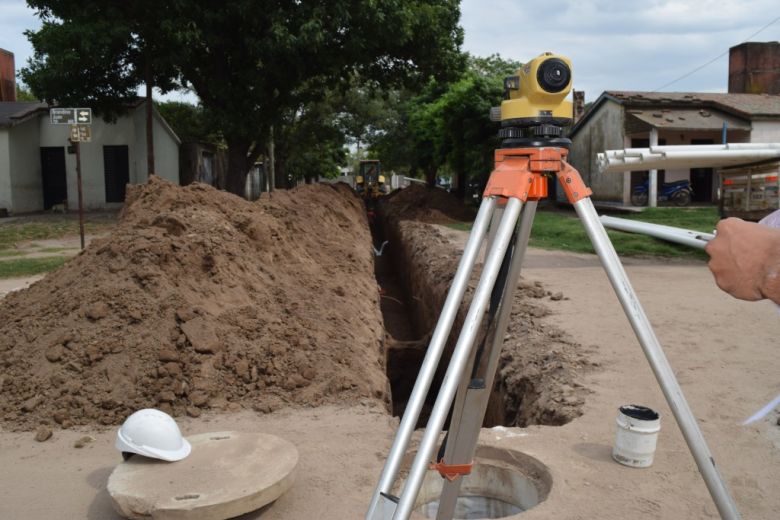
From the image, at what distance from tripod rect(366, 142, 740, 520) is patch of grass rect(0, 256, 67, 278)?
10.2 meters

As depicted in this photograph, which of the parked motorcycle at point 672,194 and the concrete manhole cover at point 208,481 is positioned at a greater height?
the parked motorcycle at point 672,194

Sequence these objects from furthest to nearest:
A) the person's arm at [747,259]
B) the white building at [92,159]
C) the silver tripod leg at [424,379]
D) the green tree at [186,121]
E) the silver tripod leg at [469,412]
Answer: the green tree at [186,121], the white building at [92,159], the silver tripod leg at [469,412], the silver tripod leg at [424,379], the person's arm at [747,259]

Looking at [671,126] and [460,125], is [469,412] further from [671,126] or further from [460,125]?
[460,125]

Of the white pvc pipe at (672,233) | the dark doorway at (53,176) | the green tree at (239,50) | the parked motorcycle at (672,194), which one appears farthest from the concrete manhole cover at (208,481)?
the dark doorway at (53,176)

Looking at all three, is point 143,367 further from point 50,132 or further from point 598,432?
point 50,132

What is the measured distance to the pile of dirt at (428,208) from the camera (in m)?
20.9

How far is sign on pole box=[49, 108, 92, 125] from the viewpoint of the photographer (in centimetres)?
1067

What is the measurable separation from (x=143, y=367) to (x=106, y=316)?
63 cm

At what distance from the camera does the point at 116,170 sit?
24.2 meters

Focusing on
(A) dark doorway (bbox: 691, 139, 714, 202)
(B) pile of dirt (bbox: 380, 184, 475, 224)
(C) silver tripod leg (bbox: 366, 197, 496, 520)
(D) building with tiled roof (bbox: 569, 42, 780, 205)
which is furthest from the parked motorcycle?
(C) silver tripod leg (bbox: 366, 197, 496, 520)

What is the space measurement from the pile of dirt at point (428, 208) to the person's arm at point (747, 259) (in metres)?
18.5

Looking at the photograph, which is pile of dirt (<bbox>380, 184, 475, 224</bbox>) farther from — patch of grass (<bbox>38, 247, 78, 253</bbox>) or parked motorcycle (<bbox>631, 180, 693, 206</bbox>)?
patch of grass (<bbox>38, 247, 78, 253</bbox>)

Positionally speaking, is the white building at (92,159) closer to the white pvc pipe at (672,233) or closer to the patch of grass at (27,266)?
the patch of grass at (27,266)

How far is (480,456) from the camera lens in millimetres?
3801
